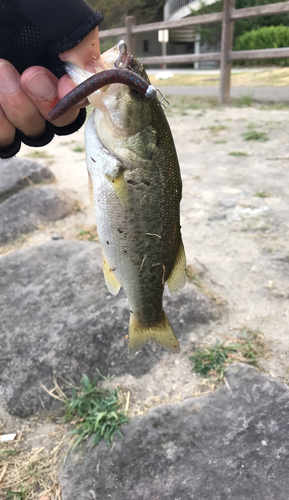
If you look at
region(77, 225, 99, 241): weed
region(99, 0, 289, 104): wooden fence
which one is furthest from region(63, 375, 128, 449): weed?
region(99, 0, 289, 104): wooden fence

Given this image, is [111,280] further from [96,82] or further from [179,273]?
[96,82]

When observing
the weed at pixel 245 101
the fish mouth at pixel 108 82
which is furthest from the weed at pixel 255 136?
the fish mouth at pixel 108 82

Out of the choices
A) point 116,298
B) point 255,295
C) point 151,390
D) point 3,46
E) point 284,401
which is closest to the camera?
point 3,46

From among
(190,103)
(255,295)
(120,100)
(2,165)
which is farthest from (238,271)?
(190,103)

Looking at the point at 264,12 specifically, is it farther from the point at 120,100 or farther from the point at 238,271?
the point at 120,100

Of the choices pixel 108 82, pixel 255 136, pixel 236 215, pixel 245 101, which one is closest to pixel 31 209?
pixel 236 215
